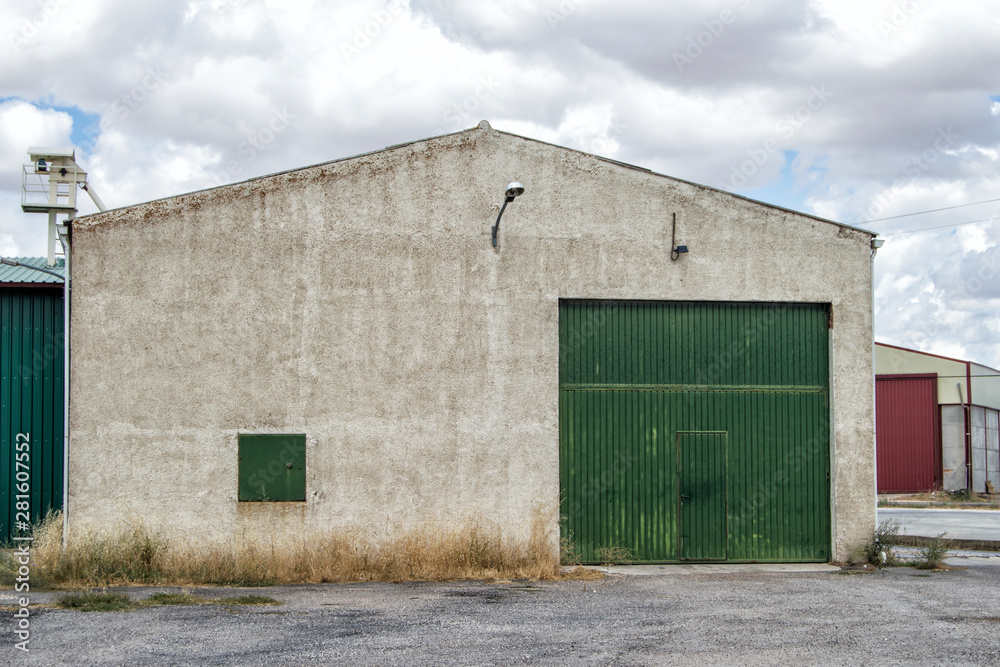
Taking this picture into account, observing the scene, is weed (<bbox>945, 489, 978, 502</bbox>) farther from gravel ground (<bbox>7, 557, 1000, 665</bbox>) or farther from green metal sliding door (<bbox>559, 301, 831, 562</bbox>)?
gravel ground (<bbox>7, 557, 1000, 665</bbox>)

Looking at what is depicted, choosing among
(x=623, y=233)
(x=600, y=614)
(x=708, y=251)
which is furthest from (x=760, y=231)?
(x=600, y=614)

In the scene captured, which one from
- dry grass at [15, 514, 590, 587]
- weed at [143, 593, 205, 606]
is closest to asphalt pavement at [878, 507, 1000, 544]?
dry grass at [15, 514, 590, 587]

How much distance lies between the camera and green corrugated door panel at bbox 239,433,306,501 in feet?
38.3

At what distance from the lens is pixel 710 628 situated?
855 cm

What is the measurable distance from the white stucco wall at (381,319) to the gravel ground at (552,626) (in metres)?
1.57

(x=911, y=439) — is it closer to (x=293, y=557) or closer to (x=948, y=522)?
(x=948, y=522)

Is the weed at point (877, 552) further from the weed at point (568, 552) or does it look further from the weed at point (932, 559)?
the weed at point (568, 552)

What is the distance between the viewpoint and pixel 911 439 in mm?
34250

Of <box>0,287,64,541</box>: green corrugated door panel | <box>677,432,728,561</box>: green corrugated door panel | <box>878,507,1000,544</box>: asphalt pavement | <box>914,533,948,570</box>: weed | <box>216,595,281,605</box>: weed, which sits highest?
<box>0,287,64,541</box>: green corrugated door panel

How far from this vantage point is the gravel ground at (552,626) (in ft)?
24.2

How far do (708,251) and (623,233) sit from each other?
124 cm

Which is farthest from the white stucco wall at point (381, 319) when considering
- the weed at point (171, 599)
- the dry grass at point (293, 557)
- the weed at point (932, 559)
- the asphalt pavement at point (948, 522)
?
the asphalt pavement at point (948, 522)

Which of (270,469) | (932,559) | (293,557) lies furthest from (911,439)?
(270,469)

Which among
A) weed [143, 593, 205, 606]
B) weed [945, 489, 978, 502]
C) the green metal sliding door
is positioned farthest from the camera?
weed [945, 489, 978, 502]
